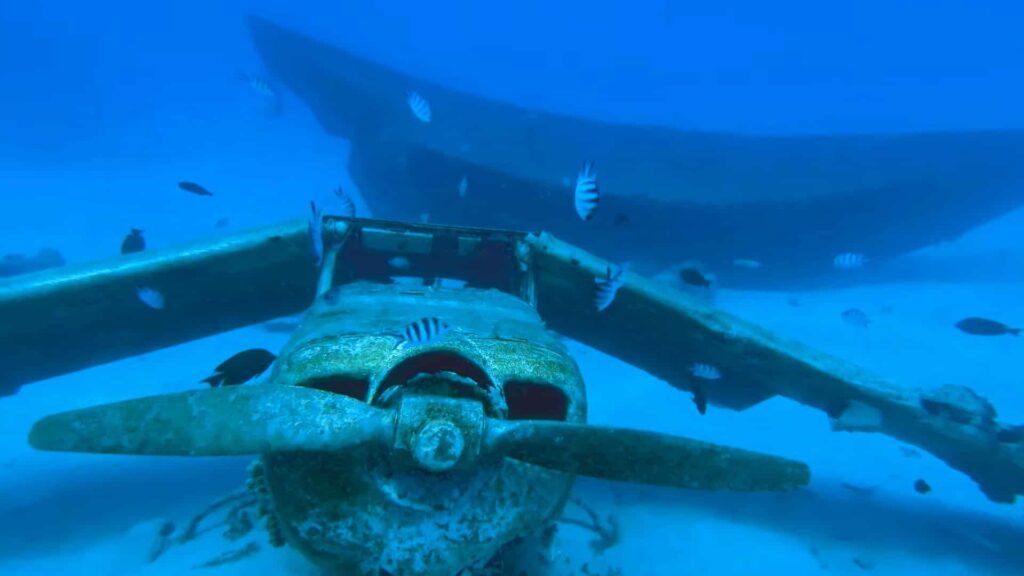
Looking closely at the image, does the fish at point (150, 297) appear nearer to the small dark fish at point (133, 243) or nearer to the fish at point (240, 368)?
the fish at point (240, 368)

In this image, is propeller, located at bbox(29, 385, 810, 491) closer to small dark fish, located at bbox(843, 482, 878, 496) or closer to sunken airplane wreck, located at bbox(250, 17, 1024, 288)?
small dark fish, located at bbox(843, 482, 878, 496)

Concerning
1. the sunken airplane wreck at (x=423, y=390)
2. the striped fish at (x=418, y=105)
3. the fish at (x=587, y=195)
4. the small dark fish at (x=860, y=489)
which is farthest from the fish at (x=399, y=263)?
the small dark fish at (x=860, y=489)

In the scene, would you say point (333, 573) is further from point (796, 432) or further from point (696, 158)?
point (696, 158)

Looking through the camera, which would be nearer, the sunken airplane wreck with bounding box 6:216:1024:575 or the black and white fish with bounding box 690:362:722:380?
the sunken airplane wreck with bounding box 6:216:1024:575

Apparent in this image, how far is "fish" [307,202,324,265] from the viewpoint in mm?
4973

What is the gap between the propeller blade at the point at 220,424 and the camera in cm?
246

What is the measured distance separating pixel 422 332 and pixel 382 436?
85cm

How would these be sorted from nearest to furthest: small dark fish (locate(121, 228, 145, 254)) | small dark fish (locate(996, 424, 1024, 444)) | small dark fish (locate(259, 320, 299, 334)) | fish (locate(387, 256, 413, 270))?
fish (locate(387, 256, 413, 270)) < small dark fish (locate(996, 424, 1024, 444)) < small dark fish (locate(121, 228, 145, 254)) < small dark fish (locate(259, 320, 299, 334))

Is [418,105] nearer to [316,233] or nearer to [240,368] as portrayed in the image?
[316,233]

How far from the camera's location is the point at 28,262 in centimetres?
1616

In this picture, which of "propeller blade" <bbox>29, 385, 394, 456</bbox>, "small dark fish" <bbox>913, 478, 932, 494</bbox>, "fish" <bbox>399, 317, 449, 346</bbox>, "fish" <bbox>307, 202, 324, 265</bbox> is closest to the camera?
"propeller blade" <bbox>29, 385, 394, 456</bbox>

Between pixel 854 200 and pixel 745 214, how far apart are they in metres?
2.75

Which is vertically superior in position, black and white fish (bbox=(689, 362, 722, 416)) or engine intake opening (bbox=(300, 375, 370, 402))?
black and white fish (bbox=(689, 362, 722, 416))

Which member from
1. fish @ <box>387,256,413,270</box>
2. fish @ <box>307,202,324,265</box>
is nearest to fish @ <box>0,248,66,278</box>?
fish @ <box>387,256,413,270</box>
